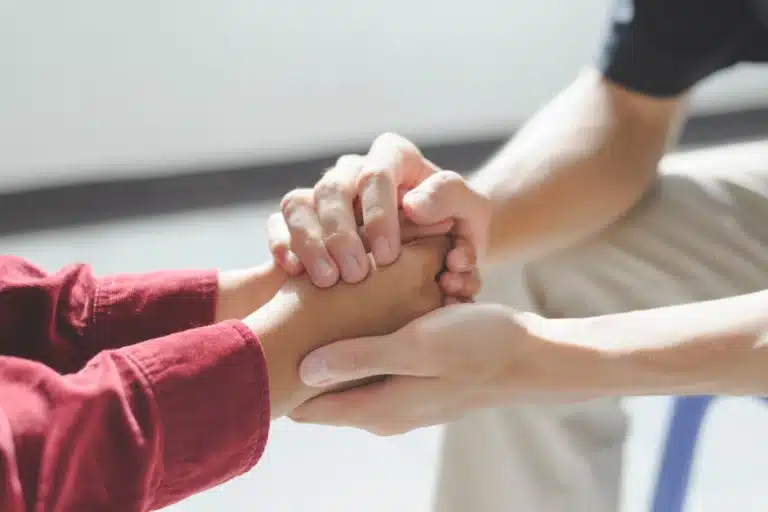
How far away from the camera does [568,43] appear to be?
1.95 meters

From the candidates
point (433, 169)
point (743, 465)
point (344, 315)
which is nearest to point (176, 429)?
point (344, 315)

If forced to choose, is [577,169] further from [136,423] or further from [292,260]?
[136,423]

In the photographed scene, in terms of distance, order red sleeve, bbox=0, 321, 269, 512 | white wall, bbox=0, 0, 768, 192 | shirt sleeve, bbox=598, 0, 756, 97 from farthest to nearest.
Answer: white wall, bbox=0, 0, 768, 192, shirt sleeve, bbox=598, 0, 756, 97, red sleeve, bbox=0, 321, 269, 512

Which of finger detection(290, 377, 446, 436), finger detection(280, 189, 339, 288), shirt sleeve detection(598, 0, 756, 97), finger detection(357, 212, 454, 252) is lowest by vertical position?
finger detection(290, 377, 446, 436)

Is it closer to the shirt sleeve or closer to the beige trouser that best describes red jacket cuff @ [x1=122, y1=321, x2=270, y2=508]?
the beige trouser

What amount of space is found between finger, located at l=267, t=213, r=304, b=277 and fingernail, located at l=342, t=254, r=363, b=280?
5cm

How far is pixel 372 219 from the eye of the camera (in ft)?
2.52

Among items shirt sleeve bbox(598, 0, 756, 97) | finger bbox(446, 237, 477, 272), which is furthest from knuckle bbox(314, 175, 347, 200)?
shirt sleeve bbox(598, 0, 756, 97)

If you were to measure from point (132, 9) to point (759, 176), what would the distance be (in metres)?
1.19

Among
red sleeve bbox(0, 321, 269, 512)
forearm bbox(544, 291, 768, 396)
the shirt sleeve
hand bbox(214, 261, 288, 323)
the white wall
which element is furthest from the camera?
the white wall

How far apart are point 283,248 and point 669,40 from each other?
1.43 ft

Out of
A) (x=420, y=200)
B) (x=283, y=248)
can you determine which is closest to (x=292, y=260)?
(x=283, y=248)

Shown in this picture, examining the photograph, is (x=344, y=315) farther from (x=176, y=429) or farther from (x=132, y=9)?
(x=132, y=9)

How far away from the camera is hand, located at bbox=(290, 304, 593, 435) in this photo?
71cm
